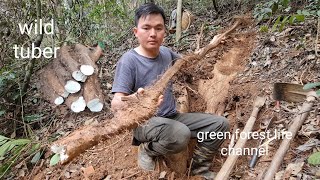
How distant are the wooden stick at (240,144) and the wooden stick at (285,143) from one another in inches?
11.0

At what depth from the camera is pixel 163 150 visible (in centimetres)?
249

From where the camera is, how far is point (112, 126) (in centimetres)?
208

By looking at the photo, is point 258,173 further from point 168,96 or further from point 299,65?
point 299,65

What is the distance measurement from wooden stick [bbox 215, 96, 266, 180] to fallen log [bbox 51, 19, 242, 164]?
0.70 m

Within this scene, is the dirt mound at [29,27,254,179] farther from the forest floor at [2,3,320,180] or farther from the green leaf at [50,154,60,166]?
the green leaf at [50,154,60,166]

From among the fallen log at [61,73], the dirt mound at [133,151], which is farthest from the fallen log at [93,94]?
the dirt mound at [133,151]

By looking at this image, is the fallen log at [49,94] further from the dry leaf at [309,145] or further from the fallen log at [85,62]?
the dry leaf at [309,145]

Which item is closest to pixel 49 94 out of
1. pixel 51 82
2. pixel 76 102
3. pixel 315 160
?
pixel 51 82

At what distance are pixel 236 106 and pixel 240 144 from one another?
0.89m

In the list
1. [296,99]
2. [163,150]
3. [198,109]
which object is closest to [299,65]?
[296,99]

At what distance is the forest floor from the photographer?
260 centimetres

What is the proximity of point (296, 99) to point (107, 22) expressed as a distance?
18.8ft

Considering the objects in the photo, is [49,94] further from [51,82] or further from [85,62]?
[85,62]

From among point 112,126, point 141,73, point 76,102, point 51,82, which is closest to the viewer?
point 112,126
